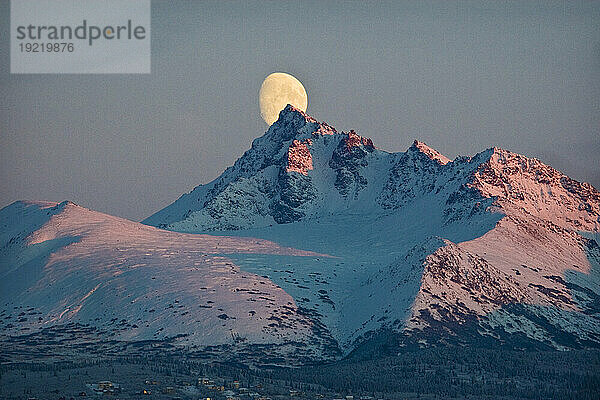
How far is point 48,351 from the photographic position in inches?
7697

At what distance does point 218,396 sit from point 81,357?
67586 mm

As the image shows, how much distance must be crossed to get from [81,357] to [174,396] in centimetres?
6794

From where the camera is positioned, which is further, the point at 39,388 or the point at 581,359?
the point at 581,359

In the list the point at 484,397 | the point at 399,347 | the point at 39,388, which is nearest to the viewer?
the point at 39,388

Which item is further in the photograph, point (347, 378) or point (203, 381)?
point (347, 378)

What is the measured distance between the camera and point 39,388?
125 metres

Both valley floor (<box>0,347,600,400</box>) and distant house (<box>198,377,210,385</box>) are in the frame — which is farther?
distant house (<box>198,377,210,385</box>)

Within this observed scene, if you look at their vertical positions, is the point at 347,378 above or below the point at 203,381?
below

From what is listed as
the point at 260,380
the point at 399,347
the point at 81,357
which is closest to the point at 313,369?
the point at 399,347

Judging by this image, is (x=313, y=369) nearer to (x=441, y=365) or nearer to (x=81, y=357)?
(x=441, y=365)

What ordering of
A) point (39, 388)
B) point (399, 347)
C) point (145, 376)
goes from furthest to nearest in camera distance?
point (399, 347) → point (145, 376) → point (39, 388)

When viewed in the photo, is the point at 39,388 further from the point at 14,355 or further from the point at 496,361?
the point at 496,361

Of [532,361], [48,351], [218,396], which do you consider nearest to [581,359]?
[532,361]

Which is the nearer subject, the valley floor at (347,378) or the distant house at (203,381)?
the valley floor at (347,378)
